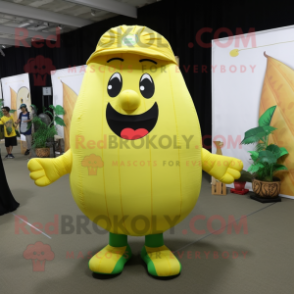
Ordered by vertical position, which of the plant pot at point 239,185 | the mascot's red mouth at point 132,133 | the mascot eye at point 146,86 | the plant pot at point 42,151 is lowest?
the plant pot at point 239,185

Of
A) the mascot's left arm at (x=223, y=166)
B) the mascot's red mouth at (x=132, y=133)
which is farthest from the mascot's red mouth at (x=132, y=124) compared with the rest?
the mascot's left arm at (x=223, y=166)

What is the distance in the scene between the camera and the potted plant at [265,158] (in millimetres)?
3441

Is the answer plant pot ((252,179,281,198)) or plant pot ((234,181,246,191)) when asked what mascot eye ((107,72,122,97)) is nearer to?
plant pot ((252,179,281,198))

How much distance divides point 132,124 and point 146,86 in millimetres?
233

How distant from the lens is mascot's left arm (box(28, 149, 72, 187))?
5.49ft

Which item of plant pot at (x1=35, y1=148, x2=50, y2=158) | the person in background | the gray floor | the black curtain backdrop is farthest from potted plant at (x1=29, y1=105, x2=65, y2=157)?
the gray floor

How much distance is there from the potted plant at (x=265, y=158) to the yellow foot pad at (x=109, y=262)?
6.94 ft

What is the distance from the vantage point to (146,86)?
1.63 metres

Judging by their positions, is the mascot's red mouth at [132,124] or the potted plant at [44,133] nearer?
the mascot's red mouth at [132,124]

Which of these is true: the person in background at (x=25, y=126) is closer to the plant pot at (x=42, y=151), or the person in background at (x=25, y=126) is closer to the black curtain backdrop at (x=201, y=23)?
the plant pot at (x=42, y=151)

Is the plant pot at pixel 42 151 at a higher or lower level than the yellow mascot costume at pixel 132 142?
lower

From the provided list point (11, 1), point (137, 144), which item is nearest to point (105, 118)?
point (137, 144)

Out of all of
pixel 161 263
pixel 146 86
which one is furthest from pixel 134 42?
pixel 161 263

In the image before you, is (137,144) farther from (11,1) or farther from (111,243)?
(11,1)
